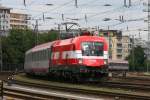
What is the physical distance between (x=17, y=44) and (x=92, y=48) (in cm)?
8192

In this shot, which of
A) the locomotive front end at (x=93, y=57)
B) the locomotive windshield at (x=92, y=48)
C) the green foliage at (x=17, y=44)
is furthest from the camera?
the green foliage at (x=17, y=44)

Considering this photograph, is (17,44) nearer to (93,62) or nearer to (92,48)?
(92,48)

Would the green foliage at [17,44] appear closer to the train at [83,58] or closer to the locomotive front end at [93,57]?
the train at [83,58]

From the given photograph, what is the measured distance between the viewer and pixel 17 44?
11769 centimetres

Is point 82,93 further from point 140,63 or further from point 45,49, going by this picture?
point 140,63

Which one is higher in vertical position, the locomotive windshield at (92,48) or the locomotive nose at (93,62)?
the locomotive windshield at (92,48)

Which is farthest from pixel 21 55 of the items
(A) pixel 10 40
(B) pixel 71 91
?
(B) pixel 71 91

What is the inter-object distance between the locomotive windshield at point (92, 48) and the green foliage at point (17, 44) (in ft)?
247

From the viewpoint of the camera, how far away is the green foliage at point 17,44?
11294 centimetres

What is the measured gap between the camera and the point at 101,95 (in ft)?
81.9

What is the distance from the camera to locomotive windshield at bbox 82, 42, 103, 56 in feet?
120

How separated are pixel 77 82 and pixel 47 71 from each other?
6903mm

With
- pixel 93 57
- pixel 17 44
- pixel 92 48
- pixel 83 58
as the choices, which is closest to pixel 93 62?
pixel 93 57

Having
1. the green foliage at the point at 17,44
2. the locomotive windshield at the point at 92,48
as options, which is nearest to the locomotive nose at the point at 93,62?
the locomotive windshield at the point at 92,48
